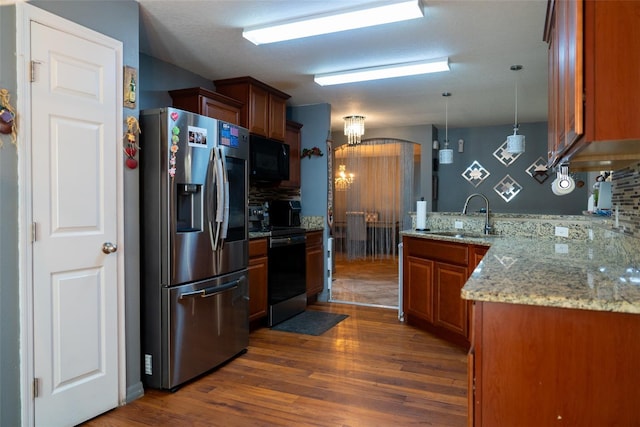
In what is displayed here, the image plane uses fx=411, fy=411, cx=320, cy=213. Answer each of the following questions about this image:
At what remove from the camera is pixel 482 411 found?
1332mm

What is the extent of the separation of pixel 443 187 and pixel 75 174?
611cm

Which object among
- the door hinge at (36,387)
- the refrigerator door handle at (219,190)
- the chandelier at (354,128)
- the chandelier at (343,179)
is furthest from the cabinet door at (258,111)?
the chandelier at (343,179)

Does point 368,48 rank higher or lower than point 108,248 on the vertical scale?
higher

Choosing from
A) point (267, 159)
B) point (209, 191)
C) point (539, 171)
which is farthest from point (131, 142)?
point (539, 171)

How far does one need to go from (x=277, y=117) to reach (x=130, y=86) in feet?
6.77

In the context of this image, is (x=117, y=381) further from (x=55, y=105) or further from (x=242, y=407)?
(x=55, y=105)

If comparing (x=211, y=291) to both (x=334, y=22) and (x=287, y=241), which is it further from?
(x=334, y=22)

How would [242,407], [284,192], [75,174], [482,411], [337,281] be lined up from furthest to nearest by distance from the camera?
[337,281], [284,192], [242,407], [75,174], [482,411]

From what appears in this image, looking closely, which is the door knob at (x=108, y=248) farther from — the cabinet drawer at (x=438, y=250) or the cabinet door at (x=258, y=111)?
the cabinet drawer at (x=438, y=250)

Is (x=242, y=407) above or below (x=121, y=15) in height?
below

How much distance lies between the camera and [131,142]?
2471mm

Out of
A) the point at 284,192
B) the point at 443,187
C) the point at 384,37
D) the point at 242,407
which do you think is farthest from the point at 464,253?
the point at 443,187

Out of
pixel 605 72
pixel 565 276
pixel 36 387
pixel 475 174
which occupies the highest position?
pixel 475 174

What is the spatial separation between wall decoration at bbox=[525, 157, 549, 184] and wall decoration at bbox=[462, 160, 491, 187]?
26.5 inches
